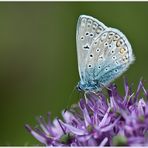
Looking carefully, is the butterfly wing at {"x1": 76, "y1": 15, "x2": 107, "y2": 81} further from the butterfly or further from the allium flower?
the allium flower

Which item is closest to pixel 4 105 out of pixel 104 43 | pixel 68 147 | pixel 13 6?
Result: pixel 13 6

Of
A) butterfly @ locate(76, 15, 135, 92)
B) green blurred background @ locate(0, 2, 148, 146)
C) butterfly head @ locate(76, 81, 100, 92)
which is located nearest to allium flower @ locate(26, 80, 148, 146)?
butterfly head @ locate(76, 81, 100, 92)

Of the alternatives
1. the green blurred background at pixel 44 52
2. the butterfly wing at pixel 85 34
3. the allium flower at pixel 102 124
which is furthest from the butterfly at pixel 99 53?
the green blurred background at pixel 44 52

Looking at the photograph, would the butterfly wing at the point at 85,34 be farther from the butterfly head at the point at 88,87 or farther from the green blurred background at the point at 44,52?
the green blurred background at the point at 44,52

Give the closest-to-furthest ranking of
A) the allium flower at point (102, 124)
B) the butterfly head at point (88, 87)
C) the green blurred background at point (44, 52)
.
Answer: the allium flower at point (102, 124) → the butterfly head at point (88, 87) → the green blurred background at point (44, 52)

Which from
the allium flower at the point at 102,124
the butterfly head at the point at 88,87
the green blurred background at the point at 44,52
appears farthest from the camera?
the green blurred background at the point at 44,52

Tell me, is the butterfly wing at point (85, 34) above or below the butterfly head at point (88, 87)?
above

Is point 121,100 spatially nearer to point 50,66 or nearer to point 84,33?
point 84,33
